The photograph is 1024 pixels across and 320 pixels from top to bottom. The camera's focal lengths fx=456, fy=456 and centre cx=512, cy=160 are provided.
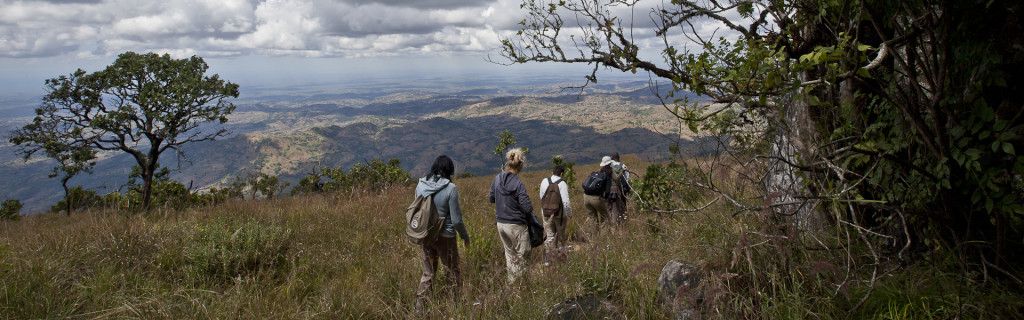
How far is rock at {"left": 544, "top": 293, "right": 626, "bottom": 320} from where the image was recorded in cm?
295

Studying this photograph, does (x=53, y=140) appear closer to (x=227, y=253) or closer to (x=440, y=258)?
(x=227, y=253)

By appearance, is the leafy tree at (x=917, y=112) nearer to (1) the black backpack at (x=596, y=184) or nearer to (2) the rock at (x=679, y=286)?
(2) the rock at (x=679, y=286)

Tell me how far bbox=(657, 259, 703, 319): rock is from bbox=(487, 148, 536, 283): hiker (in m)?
2.27

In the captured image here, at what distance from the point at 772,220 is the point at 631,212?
185 inches

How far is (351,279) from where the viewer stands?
4.62m

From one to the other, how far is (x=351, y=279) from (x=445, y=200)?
123 cm

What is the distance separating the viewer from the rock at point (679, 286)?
2719 millimetres

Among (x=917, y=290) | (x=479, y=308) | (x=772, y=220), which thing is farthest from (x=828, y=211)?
(x=479, y=308)

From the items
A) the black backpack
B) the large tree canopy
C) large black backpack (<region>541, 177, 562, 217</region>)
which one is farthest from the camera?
the black backpack

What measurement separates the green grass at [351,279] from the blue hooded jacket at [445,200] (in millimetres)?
578

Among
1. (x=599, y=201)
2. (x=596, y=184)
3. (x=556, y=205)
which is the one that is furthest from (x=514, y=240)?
(x=599, y=201)

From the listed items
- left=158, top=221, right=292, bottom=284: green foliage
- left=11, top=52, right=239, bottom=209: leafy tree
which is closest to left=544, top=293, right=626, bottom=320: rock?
left=158, top=221, right=292, bottom=284: green foliage

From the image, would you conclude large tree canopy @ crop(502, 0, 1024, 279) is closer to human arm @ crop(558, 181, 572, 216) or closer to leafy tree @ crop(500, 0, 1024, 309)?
leafy tree @ crop(500, 0, 1024, 309)

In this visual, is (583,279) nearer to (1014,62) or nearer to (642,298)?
(642,298)
